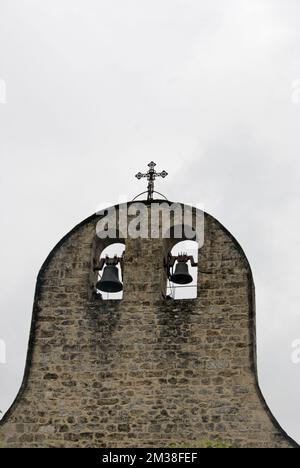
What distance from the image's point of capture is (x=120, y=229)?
13164 mm

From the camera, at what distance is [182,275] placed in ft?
42.4

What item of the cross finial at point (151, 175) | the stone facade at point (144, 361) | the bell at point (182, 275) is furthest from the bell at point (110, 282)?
the cross finial at point (151, 175)

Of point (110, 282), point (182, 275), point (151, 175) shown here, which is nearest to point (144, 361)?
point (110, 282)

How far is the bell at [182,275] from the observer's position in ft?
42.5

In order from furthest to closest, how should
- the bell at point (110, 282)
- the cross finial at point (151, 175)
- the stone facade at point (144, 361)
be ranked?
the cross finial at point (151, 175) → the bell at point (110, 282) → the stone facade at point (144, 361)

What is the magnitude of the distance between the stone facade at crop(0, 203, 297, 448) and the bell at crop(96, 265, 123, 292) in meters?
0.19

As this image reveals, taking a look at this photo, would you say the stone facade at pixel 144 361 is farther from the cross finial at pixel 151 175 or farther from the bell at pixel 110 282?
the cross finial at pixel 151 175

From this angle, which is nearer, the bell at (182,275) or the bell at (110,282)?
the bell at (110,282)

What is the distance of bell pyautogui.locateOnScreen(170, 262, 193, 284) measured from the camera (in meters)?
12.9

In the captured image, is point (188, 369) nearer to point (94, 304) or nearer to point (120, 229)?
point (94, 304)

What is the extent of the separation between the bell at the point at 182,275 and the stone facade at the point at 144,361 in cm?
23

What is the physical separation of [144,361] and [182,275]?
156 cm

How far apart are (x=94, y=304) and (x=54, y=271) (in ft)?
2.85

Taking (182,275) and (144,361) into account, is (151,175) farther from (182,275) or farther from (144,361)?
(144,361)
